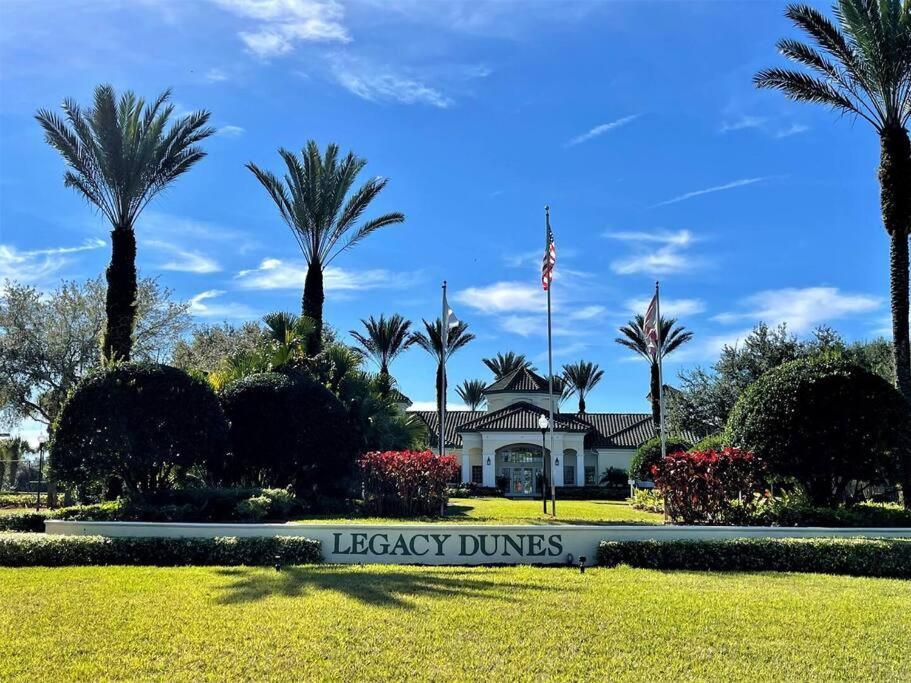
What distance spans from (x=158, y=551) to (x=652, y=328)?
1718cm

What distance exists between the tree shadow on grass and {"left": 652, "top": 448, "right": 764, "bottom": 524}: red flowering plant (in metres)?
6.76

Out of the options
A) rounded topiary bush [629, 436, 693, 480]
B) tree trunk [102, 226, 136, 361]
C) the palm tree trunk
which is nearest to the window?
rounded topiary bush [629, 436, 693, 480]

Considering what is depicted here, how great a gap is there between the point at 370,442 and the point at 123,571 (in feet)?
43.5

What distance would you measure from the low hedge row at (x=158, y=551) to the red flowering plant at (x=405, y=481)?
820cm

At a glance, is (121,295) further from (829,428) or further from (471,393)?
(471,393)

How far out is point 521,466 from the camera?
4281 cm

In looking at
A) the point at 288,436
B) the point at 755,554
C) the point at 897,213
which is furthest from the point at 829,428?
the point at 288,436

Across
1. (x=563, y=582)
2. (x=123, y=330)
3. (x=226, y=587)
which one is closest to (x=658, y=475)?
(x=563, y=582)

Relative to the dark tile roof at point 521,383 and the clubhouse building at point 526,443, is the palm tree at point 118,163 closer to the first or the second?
the clubhouse building at point 526,443

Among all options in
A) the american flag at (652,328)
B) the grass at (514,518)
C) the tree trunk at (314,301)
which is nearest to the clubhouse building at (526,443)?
the tree trunk at (314,301)

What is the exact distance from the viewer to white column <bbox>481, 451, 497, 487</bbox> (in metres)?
41.9

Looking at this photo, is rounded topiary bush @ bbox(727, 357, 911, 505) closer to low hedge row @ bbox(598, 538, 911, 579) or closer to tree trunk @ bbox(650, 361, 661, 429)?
low hedge row @ bbox(598, 538, 911, 579)

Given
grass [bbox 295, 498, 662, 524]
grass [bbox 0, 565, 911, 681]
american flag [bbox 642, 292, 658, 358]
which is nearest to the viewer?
grass [bbox 0, 565, 911, 681]

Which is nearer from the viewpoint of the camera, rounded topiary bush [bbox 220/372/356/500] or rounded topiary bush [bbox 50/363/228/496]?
rounded topiary bush [bbox 50/363/228/496]
